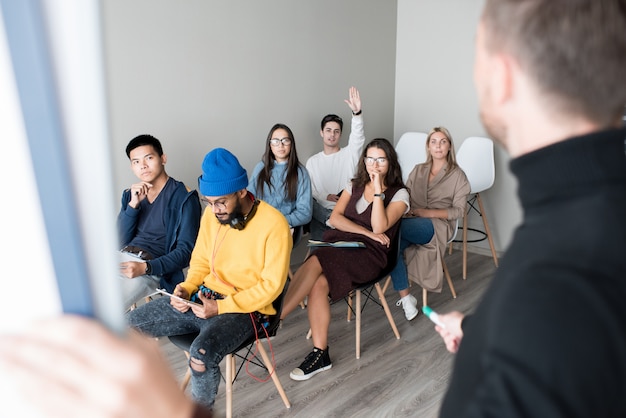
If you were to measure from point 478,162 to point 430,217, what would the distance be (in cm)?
106

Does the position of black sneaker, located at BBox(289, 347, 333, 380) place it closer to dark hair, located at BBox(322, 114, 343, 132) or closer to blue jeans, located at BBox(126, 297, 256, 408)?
blue jeans, located at BBox(126, 297, 256, 408)

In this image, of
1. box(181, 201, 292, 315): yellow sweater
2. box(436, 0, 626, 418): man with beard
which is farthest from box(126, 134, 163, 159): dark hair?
box(436, 0, 626, 418): man with beard

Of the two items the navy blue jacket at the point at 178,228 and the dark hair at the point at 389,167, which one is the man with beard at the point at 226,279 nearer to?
the navy blue jacket at the point at 178,228

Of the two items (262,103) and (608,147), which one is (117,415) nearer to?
(608,147)

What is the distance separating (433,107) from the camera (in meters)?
4.90

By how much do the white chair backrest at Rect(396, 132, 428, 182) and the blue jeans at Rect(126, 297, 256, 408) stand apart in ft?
9.02

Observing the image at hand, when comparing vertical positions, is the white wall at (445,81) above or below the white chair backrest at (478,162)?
above

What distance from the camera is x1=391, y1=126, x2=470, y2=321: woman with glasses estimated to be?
3250 mm

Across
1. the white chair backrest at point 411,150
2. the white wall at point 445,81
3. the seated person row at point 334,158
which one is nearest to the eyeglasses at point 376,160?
the seated person row at point 334,158

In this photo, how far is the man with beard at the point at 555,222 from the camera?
0.45m

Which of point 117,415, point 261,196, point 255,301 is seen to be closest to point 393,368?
point 255,301

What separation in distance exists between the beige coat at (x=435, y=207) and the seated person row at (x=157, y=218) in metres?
1.48

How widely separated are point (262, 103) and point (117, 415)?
3773mm

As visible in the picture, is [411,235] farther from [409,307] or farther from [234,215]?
[234,215]
